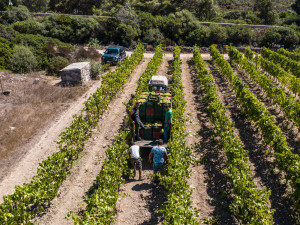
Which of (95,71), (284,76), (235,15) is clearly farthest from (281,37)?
(95,71)

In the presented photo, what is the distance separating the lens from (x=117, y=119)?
1482 centimetres

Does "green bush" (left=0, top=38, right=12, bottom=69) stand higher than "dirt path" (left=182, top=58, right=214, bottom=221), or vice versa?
"green bush" (left=0, top=38, right=12, bottom=69)

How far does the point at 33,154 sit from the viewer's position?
1145cm

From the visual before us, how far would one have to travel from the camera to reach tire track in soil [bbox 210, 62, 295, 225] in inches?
334

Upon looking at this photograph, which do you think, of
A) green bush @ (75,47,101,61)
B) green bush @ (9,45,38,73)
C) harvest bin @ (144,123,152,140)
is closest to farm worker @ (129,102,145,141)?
harvest bin @ (144,123,152,140)

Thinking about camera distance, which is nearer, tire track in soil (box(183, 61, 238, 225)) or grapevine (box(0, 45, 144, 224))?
grapevine (box(0, 45, 144, 224))

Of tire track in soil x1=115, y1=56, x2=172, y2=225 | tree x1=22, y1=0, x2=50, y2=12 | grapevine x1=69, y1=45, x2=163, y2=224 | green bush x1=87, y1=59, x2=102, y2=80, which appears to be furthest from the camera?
tree x1=22, y1=0, x2=50, y2=12

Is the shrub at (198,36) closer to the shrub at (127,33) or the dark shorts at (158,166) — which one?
the shrub at (127,33)

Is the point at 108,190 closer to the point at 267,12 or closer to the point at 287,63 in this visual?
the point at 287,63

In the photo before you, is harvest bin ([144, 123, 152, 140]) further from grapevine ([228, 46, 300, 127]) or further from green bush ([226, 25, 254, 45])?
green bush ([226, 25, 254, 45])

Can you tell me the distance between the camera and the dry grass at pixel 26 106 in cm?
1252

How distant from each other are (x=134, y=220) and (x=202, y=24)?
125 feet

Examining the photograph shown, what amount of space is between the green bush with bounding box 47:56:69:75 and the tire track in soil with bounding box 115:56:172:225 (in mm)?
15632

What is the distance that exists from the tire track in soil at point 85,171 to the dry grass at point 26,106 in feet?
9.52
